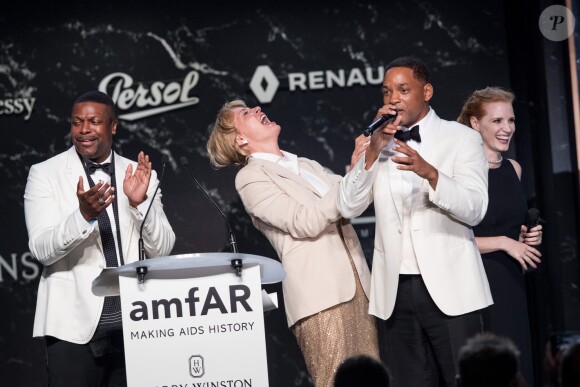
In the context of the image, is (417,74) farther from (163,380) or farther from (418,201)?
(163,380)

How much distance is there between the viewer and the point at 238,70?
5344mm

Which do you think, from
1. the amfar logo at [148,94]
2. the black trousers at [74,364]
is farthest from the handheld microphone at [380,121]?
the amfar logo at [148,94]

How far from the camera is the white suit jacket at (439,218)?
3381mm

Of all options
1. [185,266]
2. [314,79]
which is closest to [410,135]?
[185,266]

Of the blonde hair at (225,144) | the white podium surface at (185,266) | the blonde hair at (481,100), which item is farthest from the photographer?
the blonde hair at (481,100)

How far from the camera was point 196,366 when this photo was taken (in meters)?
3.22

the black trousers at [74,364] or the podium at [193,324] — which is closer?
the podium at [193,324]

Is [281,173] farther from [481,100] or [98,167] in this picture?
[481,100]

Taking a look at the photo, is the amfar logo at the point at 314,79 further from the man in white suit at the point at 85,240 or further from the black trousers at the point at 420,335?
the black trousers at the point at 420,335

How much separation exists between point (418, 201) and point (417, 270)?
Result: 0.86ft

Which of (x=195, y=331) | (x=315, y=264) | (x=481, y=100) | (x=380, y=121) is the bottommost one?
(x=195, y=331)

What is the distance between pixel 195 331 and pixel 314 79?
95.6 inches

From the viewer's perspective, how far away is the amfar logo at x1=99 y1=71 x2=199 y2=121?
5.34 meters

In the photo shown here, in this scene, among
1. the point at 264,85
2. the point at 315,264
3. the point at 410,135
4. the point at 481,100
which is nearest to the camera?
the point at 410,135
